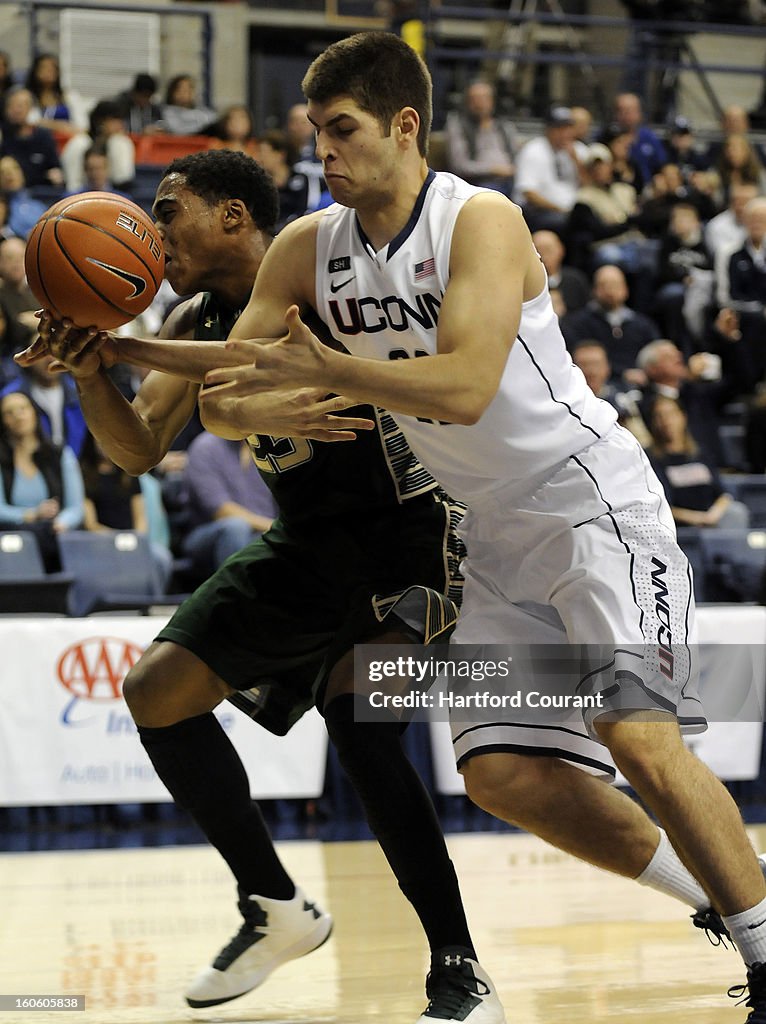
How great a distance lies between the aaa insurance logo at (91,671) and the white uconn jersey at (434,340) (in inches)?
134

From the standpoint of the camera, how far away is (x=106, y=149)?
11.1 m

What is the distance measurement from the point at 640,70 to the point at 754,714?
33.9ft

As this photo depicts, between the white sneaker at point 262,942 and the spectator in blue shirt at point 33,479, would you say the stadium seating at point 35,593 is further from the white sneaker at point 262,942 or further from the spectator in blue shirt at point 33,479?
the white sneaker at point 262,942

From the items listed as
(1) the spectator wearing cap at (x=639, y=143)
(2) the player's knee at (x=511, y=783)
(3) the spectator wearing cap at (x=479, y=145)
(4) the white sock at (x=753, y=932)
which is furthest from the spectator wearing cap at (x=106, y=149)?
(4) the white sock at (x=753, y=932)

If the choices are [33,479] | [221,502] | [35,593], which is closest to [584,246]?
[221,502]

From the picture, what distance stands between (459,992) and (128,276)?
Result: 1784 millimetres

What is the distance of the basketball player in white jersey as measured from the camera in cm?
282

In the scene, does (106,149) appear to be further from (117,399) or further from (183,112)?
(117,399)

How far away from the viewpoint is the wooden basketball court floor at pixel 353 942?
11.6 feet

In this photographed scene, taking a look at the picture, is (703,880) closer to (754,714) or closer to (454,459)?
(454,459)

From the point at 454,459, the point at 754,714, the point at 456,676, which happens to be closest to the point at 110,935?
the point at 456,676

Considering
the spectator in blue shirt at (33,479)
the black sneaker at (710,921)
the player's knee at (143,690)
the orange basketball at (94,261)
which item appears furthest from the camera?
the spectator in blue shirt at (33,479)

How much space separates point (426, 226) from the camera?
3.04m

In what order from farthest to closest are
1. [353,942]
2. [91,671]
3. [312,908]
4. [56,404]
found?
1. [56,404]
2. [91,671]
3. [353,942]
4. [312,908]
